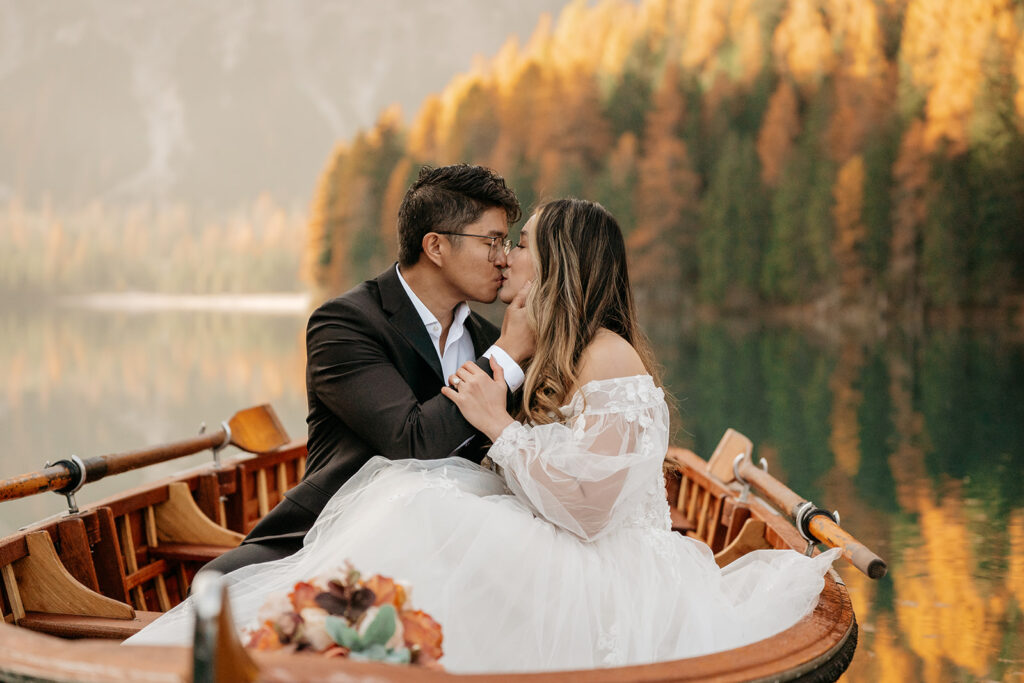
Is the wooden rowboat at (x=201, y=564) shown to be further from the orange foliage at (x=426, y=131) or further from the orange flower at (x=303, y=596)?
the orange foliage at (x=426, y=131)

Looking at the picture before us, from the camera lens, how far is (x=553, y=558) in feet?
6.91

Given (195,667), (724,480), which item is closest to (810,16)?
(724,480)

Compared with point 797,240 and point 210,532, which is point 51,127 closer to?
point 797,240

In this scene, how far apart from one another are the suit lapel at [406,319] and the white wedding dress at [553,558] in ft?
1.74

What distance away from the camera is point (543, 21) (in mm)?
50531

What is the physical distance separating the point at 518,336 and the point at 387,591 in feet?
3.61

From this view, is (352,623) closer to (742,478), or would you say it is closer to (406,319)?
(406,319)

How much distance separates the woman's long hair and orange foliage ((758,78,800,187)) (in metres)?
34.7

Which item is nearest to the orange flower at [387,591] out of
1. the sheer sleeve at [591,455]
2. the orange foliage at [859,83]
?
the sheer sleeve at [591,455]

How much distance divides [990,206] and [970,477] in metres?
24.0

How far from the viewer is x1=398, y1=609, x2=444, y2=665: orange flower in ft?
4.93

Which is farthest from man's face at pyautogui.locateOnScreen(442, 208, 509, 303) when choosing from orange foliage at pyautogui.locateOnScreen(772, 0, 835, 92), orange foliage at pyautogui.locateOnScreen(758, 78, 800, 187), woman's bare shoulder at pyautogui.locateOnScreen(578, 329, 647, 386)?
orange foliage at pyautogui.locateOnScreen(772, 0, 835, 92)

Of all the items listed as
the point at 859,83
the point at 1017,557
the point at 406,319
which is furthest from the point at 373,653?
the point at 859,83

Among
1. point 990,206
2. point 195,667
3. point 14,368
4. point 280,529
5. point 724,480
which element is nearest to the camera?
point 195,667
